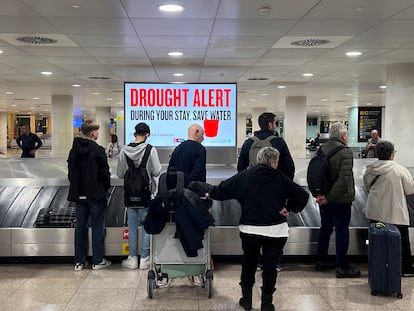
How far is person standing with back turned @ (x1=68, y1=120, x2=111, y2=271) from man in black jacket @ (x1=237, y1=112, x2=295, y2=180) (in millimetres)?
1881

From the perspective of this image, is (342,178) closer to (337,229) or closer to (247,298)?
(337,229)


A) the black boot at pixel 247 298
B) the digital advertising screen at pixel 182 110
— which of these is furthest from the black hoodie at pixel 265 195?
the digital advertising screen at pixel 182 110

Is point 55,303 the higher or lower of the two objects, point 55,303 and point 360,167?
the lower

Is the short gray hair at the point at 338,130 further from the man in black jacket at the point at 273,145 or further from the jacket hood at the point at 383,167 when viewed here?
the man in black jacket at the point at 273,145

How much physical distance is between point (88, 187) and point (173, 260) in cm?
177

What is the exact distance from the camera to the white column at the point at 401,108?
38.9ft

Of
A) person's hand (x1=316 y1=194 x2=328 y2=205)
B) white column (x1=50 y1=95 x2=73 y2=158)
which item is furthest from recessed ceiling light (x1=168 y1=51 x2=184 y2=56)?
white column (x1=50 y1=95 x2=73 y2=158)

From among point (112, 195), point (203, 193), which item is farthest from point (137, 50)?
point (203, 193)

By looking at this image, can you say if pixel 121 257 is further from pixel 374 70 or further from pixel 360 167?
pixel 374 70

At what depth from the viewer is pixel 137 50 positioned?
10414 mm

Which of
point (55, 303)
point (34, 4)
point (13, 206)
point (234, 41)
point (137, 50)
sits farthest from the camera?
point (137, 50)

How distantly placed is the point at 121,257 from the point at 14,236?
4.99ft

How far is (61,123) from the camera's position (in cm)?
2275

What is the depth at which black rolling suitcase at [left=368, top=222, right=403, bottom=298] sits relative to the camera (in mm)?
5570
